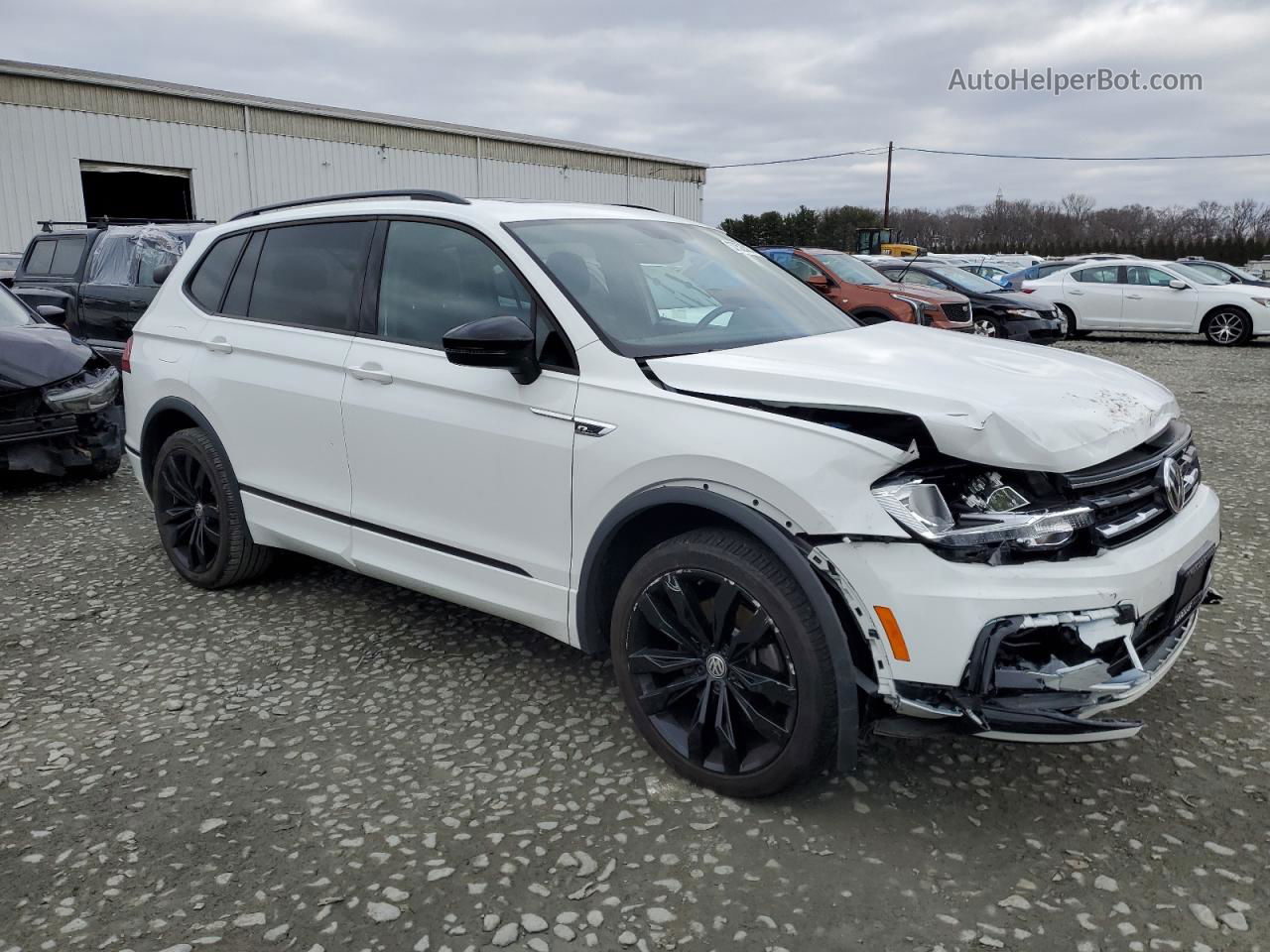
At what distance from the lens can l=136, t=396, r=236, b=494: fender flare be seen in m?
4.45

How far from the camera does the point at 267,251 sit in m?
4.42

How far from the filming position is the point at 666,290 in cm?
360

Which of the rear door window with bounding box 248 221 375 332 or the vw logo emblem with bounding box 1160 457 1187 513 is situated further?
the rear door window with bounding box 248 221 375 332

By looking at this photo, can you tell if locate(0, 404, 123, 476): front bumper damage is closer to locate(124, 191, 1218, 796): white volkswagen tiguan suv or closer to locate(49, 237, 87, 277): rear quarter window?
locate(124, 191, 1218, 796): white volkswagen tiguan suv

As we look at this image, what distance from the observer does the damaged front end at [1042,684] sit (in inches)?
96.3

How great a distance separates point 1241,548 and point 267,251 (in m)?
5.03

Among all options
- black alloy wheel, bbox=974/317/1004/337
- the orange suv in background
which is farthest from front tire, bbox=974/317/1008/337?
the orange suv in background

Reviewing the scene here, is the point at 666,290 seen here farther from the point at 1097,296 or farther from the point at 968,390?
the point at 1097,296

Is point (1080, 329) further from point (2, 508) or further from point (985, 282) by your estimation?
point (2, 508)

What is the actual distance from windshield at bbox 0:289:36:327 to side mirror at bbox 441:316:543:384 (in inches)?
217

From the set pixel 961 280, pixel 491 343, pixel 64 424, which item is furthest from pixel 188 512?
pixel 961 280

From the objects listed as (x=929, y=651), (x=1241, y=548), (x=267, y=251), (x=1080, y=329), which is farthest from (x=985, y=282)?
(x=929, y=651)

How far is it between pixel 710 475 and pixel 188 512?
3052 millimetres

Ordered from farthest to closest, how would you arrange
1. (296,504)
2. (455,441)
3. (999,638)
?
1. (296,504)
2. (455,441)
3. (999,638)
